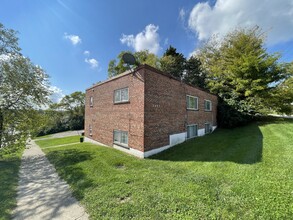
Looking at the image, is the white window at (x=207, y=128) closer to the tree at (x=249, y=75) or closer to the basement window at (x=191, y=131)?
the basement window at (x=191, y=131)

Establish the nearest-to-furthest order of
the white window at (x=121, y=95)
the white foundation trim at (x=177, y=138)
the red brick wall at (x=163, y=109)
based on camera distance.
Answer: the red brick wall at (x=163, y=109)
the white window at (x=121, y=95)
the white foundation trim at (x=177, y=138)

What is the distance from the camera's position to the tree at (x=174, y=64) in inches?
989

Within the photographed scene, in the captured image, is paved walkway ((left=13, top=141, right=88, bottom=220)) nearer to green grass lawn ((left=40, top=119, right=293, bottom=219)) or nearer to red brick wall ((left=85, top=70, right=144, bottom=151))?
green grass lawn ((left=40, top=119, right=293, bottom=219))

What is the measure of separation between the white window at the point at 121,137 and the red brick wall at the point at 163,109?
6.27 ft

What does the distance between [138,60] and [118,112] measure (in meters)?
21.1

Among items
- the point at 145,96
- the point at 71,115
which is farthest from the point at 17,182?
the point at 71,115

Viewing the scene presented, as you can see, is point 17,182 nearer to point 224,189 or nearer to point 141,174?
point 141,174

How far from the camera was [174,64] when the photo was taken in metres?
25.3

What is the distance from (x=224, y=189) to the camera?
4.12m

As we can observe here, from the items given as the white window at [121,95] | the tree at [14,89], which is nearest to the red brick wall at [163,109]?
the white window at [121,95]

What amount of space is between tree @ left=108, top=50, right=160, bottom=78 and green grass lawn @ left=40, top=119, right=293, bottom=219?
22633 millimetres

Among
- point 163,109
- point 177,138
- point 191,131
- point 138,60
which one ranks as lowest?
point 177,138

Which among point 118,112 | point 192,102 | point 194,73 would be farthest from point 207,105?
point 194,73

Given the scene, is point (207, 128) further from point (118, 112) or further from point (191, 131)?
point (118, 112)
